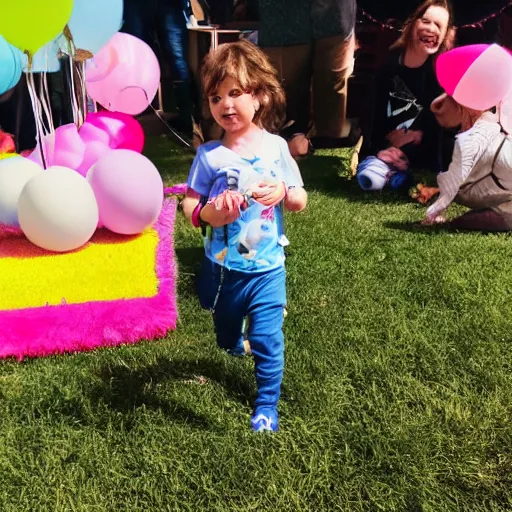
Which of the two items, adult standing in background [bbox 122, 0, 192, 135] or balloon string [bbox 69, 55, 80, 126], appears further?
adult standing in background [bbox 122, 0, 192, 135]

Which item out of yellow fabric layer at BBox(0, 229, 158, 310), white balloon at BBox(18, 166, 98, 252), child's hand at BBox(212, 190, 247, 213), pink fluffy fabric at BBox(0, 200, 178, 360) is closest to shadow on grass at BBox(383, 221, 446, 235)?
yellow fabric layer at BBox(0, 229, 158, 310)

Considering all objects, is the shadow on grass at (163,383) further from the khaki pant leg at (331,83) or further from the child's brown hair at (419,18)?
the khaki pant leg at (331,83)

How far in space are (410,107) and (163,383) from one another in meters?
3.24

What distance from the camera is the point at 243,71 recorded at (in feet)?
5.89

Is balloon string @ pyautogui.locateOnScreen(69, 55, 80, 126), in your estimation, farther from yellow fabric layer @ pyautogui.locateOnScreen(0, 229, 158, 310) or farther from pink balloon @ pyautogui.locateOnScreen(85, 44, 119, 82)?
yellow fabric layer @ pyautogui.locateOnScreen(0, 229, 158, 310)

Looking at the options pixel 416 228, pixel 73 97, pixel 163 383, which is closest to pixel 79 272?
pixel 163 383

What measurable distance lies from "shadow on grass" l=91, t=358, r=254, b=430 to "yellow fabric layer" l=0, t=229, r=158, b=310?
50 cm

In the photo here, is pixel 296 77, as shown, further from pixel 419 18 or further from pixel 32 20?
pixel 32 20

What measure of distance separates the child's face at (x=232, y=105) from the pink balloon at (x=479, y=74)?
Result: 2018 mm

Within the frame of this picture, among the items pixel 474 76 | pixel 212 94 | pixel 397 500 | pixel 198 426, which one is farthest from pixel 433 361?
pixel 474 76

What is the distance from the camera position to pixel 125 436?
1.91 m

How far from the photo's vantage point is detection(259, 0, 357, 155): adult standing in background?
4766 millimetres

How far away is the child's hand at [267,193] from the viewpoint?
1.71 metres

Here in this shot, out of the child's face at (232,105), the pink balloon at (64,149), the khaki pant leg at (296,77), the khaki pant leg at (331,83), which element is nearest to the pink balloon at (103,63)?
the pink balloon at (64,149)
